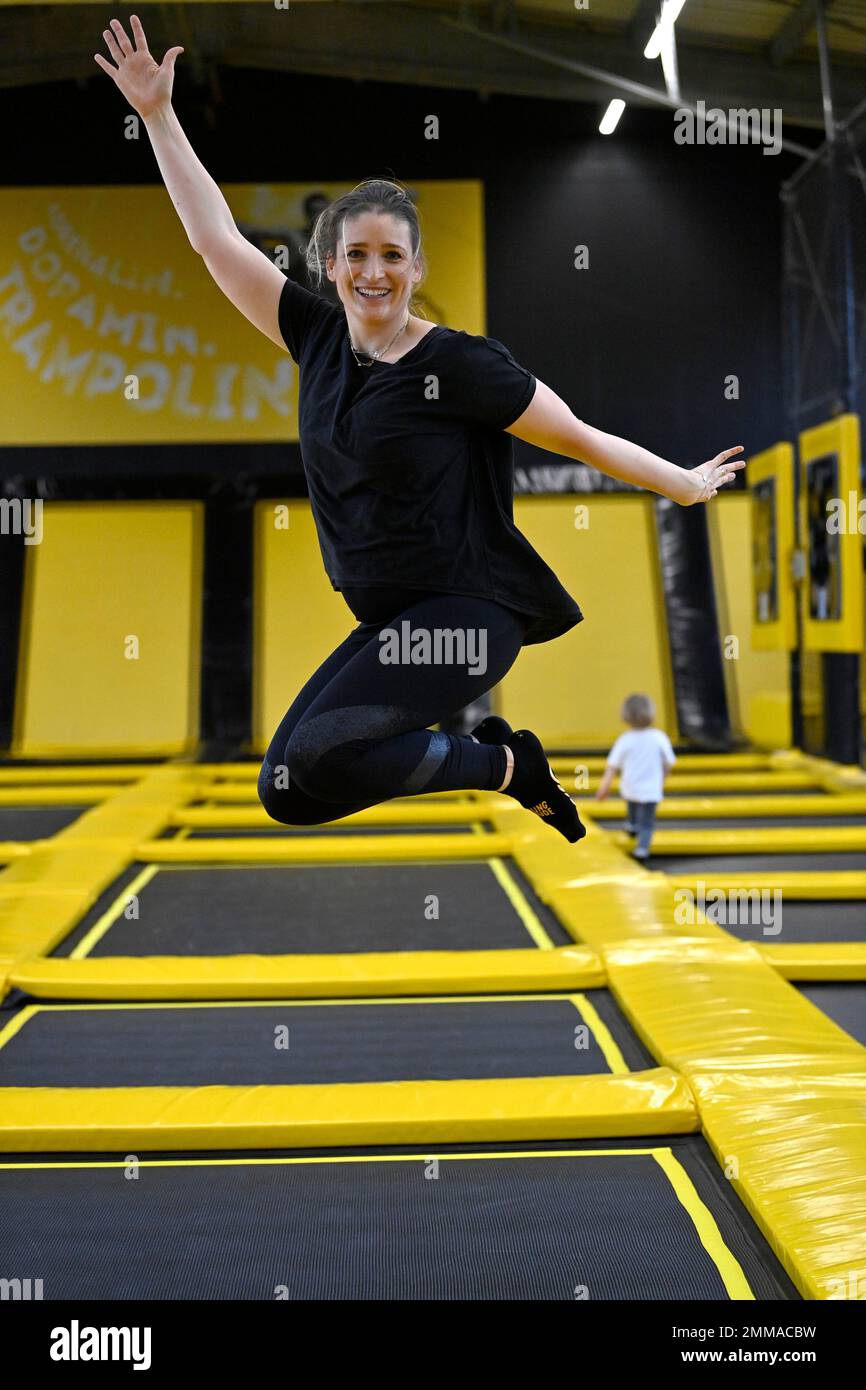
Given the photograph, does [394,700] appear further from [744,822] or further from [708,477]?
[744,822]

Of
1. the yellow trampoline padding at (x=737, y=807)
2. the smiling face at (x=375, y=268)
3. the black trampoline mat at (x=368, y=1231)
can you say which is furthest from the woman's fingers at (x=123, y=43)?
the yellow trampoline padding at (x=737, y=807)

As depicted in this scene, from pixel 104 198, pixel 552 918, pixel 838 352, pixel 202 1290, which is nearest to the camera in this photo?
pixel 202 1290

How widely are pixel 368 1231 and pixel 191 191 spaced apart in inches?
56.1

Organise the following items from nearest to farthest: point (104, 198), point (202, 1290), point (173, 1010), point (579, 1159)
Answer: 1. point (202, 1290)
2. point (579, 1159)
3. point (173, 1010)
4. point (104, 198)

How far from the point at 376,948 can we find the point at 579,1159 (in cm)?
153

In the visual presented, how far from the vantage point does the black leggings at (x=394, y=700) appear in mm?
1571

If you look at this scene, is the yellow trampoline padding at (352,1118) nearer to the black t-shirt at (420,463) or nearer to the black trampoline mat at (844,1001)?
the black trampoline mat at (844,1001)

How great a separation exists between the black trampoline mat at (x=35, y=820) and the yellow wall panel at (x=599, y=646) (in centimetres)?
285

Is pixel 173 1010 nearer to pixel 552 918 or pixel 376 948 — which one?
pixel 376 948

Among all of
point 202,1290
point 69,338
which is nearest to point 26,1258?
point 202,1290

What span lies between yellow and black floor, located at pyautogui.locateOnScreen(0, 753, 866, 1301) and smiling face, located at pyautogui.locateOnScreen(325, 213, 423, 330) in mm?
1233

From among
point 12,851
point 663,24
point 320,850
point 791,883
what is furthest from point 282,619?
point 663,24

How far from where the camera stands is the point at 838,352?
23.5 ft

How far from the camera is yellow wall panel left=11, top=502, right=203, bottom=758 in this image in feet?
26.7
